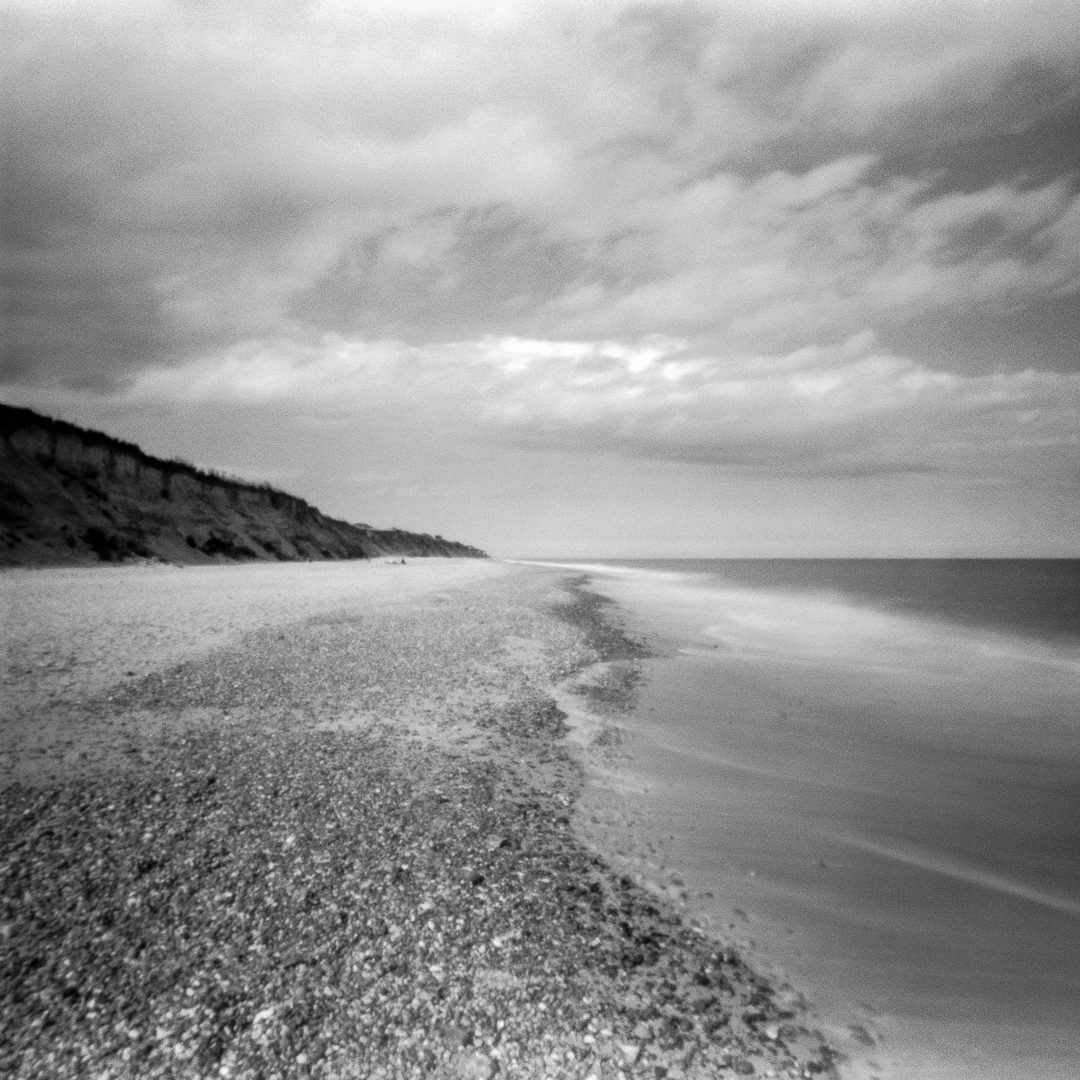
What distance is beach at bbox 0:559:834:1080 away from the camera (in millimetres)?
4438

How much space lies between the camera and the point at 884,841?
8117 mm

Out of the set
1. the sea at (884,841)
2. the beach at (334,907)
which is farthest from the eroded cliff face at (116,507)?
the sea at (884,841)

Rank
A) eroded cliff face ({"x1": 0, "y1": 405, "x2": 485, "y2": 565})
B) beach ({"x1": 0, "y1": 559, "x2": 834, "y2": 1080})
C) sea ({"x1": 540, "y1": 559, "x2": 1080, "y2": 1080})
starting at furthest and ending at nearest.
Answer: eroded cliff face ({"x1": 0, "y1": 405, "x2": 485, "y2": 565}), sea ({"x1": 540, "y1": 559, "x2": 1080, "y2": 1080}), beach ({"x1": 0, "y1": 559, "x2": 834, "y2": 1080})

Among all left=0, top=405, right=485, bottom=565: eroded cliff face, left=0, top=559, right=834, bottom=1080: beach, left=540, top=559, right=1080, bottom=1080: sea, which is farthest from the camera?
left=0, top=405, right=485, bottom=565: eroded cliff face

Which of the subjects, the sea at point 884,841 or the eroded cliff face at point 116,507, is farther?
the eroded cliff face at point 116,507

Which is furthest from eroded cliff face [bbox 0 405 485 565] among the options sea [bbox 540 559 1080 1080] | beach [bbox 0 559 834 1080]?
sea [bbox 540 559 1080 1080]

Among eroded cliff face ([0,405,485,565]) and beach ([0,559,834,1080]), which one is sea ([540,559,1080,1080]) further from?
eroded cliff face ([0,405,485,565])

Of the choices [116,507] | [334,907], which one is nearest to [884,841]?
[334,907]

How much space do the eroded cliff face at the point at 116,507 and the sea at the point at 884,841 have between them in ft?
138

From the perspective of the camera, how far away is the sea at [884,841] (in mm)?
5160

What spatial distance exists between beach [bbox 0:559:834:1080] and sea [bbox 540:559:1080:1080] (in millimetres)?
629

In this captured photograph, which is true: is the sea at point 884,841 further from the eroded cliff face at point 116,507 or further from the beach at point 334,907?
the eroded cliff face at point 116,507

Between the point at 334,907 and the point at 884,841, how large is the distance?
6.60 meters

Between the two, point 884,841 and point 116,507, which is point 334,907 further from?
point 116,507
